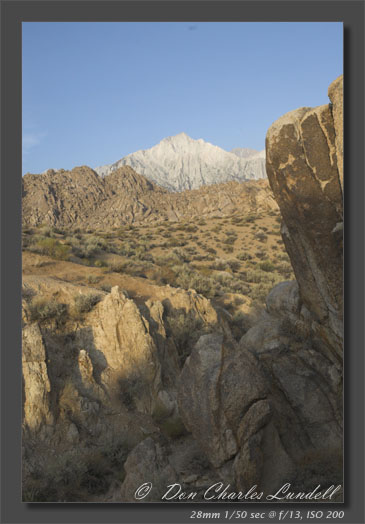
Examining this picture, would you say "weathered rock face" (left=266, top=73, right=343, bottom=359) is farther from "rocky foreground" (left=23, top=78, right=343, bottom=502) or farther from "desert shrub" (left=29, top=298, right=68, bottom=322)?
"desert shrub" (left=29, top=298, right=68, bottom=322)

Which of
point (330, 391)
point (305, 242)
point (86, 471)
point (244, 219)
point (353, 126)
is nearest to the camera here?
point (353, 126)

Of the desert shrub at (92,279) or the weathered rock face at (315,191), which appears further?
the desert shrub at (92,279)

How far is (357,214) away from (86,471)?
234 inches

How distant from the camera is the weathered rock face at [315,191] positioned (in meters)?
4.49

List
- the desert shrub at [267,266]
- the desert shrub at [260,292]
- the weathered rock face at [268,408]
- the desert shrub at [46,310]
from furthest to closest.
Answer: the desert shrub at [267,266]
the desert shrub at [260,292]
the desert shrub at [46,310]
the weathered rock face at [268,408]

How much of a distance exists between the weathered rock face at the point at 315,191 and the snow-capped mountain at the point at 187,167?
163 meters

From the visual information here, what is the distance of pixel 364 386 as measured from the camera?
435 cm

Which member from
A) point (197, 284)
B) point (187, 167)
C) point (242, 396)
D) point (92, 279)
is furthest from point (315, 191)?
point (187, 167)

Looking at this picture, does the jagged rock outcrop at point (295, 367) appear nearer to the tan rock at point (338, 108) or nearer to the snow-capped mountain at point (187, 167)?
the tan rock at point (338, 108)

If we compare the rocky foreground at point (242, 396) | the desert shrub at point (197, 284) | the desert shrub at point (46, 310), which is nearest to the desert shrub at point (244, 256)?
the desert shrub at point (197, 284)

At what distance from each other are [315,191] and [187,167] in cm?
18568

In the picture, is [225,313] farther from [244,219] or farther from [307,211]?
[244,219]

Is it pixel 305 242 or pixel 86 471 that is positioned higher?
pixel 305 242

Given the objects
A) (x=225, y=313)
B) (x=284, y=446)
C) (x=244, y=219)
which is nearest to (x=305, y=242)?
(x=284, y=446)
